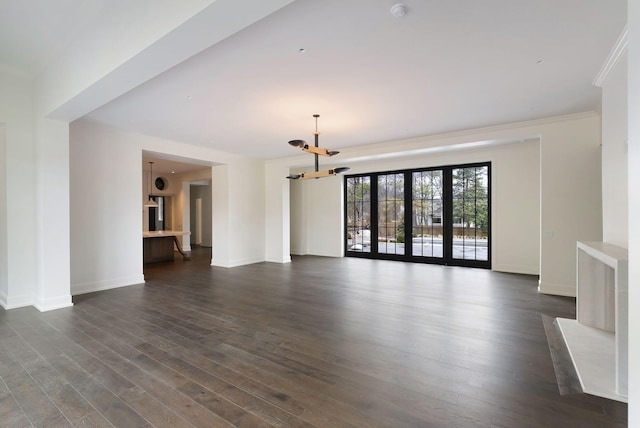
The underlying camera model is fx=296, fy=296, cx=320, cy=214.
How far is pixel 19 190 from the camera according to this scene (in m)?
4.15

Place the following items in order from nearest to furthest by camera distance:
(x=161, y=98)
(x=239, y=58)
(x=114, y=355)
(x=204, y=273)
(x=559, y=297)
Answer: (x=114, y=355)
(x=239, y=58)
(x=161, y=98)
(x=559, y=297)
(x=204, y=273)

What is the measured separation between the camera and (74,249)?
5012mm

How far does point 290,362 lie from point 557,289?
4818 millimetres

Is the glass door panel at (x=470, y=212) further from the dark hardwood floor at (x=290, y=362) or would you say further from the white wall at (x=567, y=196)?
the dark hardwood floor at (x=290, y=362)

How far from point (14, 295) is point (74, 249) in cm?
100

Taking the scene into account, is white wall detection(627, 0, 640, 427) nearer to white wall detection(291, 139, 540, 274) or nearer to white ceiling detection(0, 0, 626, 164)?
white ceiling detection(0, 0, 626, 164)

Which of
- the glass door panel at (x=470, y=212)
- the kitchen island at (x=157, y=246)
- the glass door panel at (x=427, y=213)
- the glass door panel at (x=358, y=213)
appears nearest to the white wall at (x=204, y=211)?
the kitchen island at (x=157, y=246)

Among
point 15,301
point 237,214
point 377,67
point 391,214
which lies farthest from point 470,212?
point 15,301

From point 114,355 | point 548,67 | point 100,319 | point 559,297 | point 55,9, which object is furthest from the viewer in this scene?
point 559,297

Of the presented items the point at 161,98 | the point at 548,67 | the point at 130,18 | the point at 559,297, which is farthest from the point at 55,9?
the point at 559,297

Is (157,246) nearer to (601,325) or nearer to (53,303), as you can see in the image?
(53,303)

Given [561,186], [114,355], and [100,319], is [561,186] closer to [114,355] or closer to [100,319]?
[114,355]

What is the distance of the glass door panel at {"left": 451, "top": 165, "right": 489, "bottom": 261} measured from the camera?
7.18m

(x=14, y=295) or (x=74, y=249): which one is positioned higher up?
(x=74, y=249)
